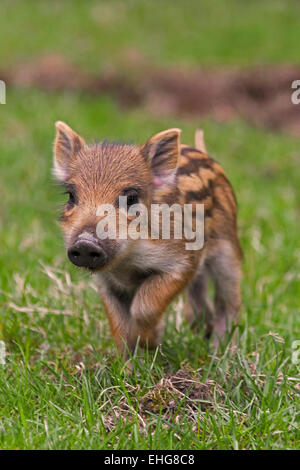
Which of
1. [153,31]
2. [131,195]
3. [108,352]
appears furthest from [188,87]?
[131,195]

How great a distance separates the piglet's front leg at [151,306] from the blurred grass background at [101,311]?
0.43ft

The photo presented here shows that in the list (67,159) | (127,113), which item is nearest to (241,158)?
(127,113)

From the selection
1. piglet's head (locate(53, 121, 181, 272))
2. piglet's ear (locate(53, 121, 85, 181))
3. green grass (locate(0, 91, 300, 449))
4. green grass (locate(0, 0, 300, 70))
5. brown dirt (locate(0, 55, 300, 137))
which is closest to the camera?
green grass (locate(0, 91, 300, 449))

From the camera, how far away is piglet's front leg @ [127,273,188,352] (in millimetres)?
3719

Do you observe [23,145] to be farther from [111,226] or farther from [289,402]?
[289,402]

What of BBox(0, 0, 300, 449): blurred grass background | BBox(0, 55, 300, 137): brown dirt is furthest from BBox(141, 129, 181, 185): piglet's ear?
BBox(0, 55, 300, 137): brown dirt

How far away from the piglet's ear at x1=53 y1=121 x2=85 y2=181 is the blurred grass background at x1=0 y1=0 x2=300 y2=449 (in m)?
0.69

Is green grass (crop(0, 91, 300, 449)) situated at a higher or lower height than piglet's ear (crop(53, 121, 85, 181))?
lower

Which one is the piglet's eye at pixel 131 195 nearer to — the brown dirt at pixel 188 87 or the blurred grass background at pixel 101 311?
the blurred grass background at pixel 101 311

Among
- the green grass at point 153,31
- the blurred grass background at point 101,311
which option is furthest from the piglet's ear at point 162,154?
the green grass at point 153,31

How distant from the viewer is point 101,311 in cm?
459

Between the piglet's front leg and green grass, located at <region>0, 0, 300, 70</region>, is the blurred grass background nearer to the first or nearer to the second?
the piglet's front leg

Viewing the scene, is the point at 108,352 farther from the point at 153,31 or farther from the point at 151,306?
the point at 153,31

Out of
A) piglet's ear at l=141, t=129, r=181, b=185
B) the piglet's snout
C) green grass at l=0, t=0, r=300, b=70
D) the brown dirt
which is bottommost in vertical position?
the piglet's snout
